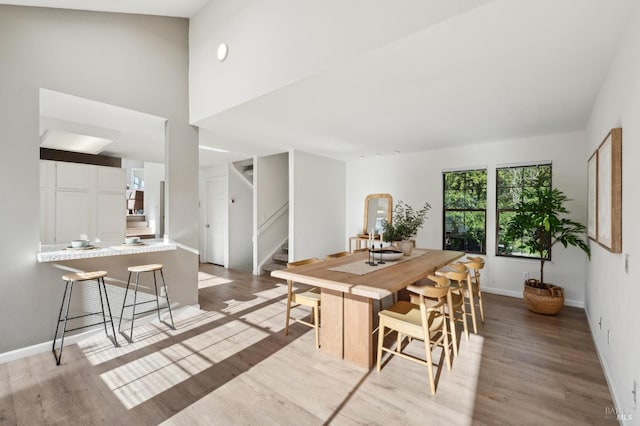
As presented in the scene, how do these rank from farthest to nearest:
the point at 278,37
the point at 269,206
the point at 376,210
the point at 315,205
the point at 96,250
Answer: the point at 269,206 < the point at 376,210 < the point at 315,205 < the point at 96,250 < the point at 278,37

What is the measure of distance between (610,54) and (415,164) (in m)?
Answer: 3.56

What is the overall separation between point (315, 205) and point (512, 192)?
3.41m

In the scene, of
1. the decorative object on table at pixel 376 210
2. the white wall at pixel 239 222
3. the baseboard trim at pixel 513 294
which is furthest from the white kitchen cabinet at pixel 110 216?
the baseboard trim at pixel 513 294

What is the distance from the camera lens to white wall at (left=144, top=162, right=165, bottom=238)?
796cm

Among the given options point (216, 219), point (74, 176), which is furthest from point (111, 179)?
point (216, 219)

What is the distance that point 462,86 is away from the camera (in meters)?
2.64

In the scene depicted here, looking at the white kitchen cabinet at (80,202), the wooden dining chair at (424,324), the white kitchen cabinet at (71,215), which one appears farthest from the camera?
the white kitchen cabinet at (71,215)

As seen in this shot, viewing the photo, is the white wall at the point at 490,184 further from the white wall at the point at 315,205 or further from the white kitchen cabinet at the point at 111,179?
the white kitchen cabinet at the point at 111,179

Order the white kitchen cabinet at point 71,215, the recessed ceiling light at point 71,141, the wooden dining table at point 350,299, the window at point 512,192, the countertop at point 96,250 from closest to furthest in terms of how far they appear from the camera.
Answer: the wooden dining table at point 350,299
the countertop at point 96,250
the recessed ceiling light at point 71,141
the white kitchen cabinet at point 71,215
the window at point 512,192

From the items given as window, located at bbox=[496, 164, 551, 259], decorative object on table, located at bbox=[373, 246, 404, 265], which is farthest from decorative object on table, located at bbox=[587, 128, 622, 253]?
window, located at bbox=[496, 164, 551, 259]

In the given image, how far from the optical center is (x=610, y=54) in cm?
212

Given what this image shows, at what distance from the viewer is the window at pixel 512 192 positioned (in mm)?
4457

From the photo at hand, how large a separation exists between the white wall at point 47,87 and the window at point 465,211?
4.48m

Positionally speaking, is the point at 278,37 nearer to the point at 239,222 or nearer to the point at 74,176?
the point at 74,176
